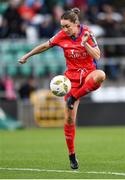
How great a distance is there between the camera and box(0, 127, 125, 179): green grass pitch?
1134 cm

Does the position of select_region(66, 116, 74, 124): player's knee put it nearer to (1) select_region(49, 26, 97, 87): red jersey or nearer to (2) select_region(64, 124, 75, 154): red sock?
(2) select_region(64, 124, 75, 154): red sock

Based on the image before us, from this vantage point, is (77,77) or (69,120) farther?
(77,77)

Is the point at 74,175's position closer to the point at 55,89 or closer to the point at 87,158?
the point at 55,89

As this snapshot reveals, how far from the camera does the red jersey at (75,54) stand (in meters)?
12.4

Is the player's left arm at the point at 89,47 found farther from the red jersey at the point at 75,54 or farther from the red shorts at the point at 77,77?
the red shorts at the point at 77,77

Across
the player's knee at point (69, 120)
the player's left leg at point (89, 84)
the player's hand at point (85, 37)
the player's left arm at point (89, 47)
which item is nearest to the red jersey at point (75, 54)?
the player's left leg at point (89, 84)

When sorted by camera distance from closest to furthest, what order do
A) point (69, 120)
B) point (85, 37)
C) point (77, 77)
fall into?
point (85, 37), point (69, 120), point (77, 77)

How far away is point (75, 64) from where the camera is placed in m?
12.6

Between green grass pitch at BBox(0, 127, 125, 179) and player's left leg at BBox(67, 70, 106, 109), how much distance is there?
1.06 metres

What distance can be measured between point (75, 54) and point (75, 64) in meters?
0.20

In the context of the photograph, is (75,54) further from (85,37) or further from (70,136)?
(70,136)

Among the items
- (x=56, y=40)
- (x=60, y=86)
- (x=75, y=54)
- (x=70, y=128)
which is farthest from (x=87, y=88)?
(x=56, y=40)

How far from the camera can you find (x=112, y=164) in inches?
497

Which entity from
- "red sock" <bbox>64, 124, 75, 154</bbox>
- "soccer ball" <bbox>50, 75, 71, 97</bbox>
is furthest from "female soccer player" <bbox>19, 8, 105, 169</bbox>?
"soccer ball" <bbox>50, 75, 71, 97</bbox>
